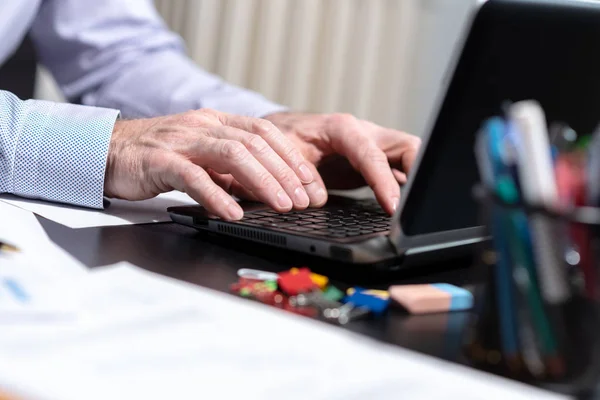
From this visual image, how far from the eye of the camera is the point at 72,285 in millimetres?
445

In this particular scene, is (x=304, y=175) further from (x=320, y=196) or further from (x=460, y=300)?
(x=460, y=300)

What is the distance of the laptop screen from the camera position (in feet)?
1.73

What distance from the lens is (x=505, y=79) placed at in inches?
21.4

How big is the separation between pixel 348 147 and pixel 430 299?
15.7 inches

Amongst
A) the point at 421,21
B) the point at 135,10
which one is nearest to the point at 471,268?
the point at 135,10

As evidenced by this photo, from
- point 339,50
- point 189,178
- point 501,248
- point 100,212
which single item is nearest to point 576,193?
point 501,248

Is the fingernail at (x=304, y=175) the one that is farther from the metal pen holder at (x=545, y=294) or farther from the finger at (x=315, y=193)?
the metal pen holder at (x=545, y=294)

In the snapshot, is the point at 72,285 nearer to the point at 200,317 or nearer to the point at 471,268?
the point at 200,317

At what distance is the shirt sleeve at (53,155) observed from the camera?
0.78m

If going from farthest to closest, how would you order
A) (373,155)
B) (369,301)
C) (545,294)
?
(373,155) < (369,301) < (545,294)

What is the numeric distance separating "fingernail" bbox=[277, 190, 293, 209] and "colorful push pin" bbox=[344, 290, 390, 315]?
0.22m

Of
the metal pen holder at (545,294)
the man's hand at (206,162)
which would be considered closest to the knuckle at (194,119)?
the man's hand at (206,162)

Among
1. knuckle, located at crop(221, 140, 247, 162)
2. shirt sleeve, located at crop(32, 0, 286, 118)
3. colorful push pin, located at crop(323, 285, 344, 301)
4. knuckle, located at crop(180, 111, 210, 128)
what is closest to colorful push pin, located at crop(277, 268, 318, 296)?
colorful push pin, located at crop(323, 285, 344, 301)

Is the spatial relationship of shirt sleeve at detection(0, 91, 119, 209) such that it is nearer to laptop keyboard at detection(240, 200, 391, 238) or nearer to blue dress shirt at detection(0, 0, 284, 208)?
laptop keyboard at detection(240, 200, 391, 238)
